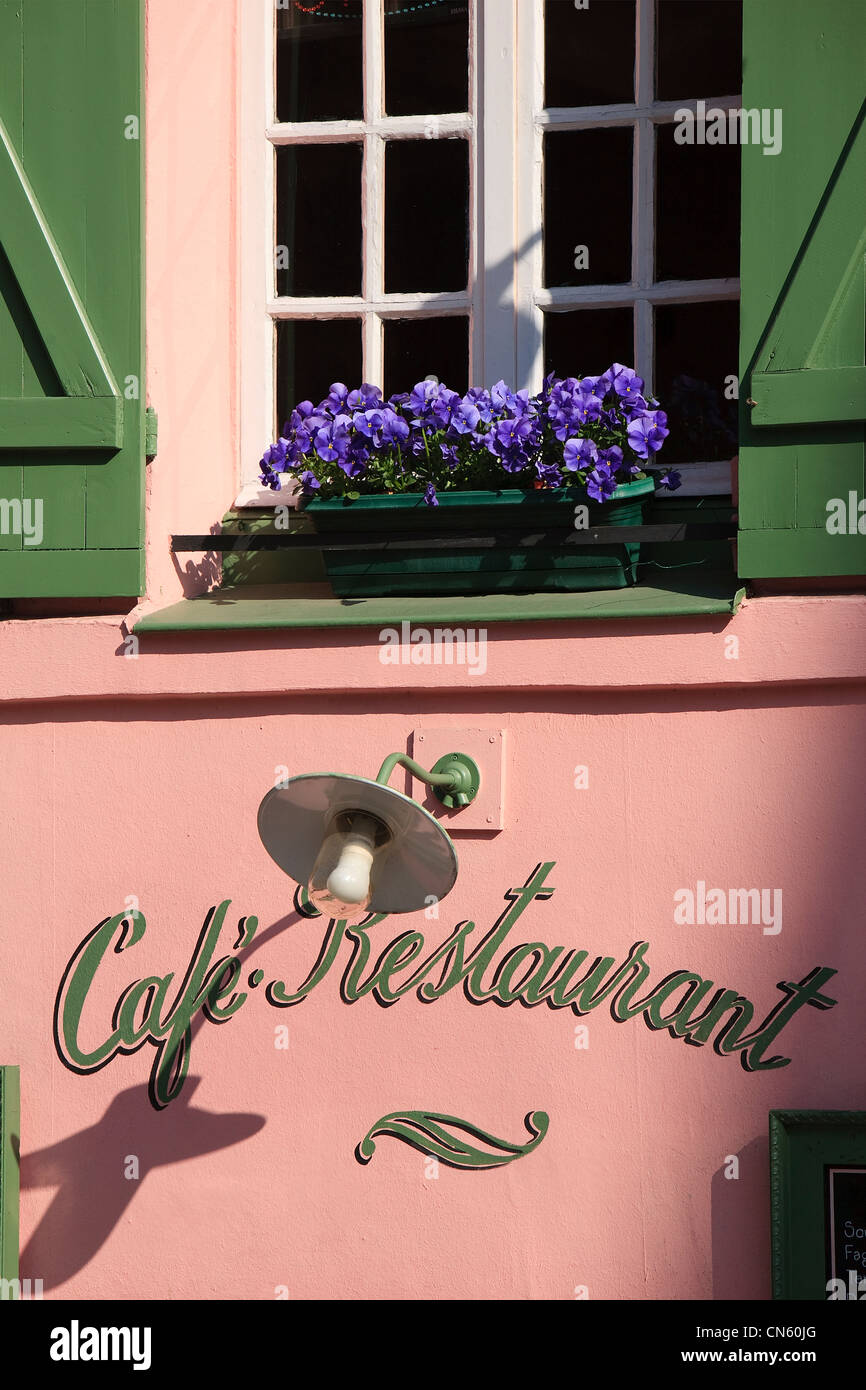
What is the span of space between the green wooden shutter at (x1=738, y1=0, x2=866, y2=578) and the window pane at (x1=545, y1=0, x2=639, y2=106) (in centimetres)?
75

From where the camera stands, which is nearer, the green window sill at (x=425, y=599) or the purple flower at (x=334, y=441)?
the green window sill at (x=425, y=599)

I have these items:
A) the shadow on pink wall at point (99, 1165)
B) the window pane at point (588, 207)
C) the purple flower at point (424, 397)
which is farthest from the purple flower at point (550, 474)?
the shadow on pink wall at point (99, 1165)

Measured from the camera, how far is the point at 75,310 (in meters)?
4.00

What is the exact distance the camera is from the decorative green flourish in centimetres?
381

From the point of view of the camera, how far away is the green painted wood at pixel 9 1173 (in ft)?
12.9

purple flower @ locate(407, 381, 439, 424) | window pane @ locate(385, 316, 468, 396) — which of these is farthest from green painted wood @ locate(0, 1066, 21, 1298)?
window pane @ locate(385, 316, 468, 396)

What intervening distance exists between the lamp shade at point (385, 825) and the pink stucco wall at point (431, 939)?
1.61ft

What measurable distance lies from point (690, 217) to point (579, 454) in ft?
3.26

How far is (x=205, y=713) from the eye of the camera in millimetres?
4039
